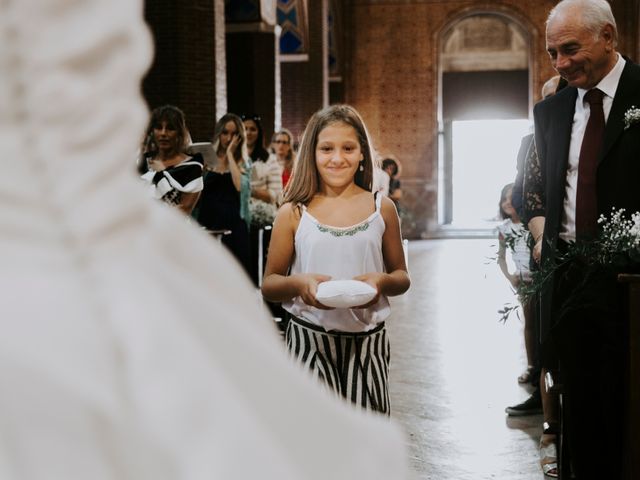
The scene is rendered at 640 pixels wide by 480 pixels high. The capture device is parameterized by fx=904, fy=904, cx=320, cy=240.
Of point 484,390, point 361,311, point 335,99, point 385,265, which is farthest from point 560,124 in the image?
point 335,99

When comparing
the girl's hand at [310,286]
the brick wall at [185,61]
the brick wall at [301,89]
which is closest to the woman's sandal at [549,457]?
the girl's hand at [310,286]

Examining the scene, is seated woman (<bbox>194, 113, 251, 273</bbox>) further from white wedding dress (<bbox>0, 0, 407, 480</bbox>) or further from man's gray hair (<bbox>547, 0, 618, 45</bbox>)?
white wedding dress (<bbox>0, 0, 407, 480</bbox>)

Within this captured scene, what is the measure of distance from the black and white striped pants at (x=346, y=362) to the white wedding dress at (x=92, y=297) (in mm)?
2401

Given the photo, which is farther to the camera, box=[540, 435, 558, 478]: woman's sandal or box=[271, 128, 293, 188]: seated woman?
box=[271, 128, 293, 188]: seated woman

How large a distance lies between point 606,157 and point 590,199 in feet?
0.55

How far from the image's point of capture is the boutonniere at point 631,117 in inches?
129

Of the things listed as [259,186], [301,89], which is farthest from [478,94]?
[259,186]

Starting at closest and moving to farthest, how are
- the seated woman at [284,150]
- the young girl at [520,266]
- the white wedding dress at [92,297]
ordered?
the white wedding dress at [92,297] < the young girl at [520,266] < the seated woman at [284,150]

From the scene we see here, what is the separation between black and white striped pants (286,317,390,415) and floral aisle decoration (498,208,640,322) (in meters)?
0.51

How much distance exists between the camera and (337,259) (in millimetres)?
3154

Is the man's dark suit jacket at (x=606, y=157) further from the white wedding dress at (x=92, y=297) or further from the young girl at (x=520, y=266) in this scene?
the white wedding dress at (x=92, y=297)

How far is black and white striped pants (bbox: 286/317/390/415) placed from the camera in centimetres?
313

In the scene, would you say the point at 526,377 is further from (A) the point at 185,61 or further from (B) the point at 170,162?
(A) the point at 185,61

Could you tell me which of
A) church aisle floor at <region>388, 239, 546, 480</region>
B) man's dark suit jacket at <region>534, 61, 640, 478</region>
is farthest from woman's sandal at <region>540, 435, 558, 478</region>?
man's dark suit jacket at <region>534, 61, 640, 478</region>
